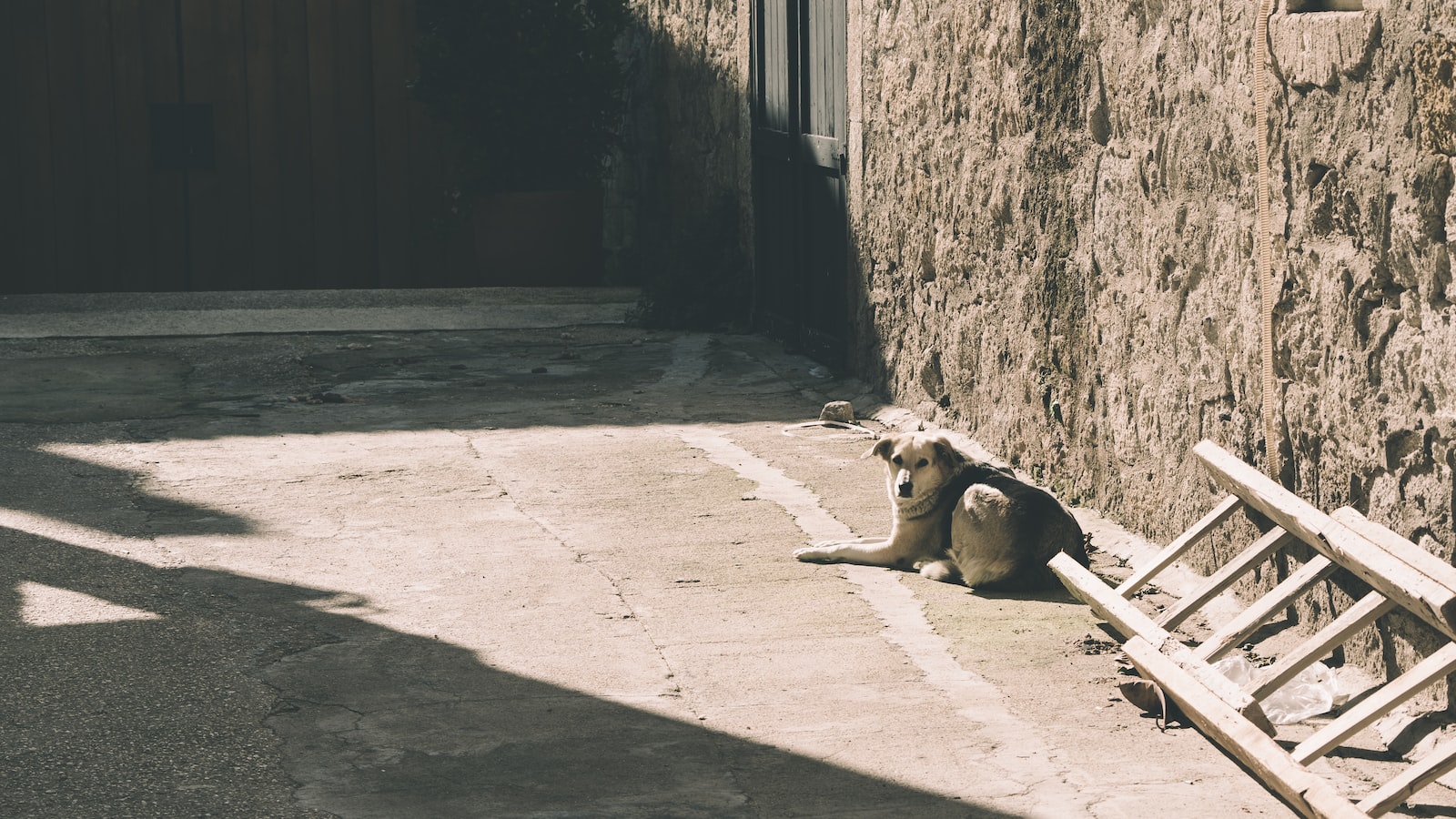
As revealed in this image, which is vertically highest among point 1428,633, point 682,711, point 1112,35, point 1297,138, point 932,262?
point 1112,35

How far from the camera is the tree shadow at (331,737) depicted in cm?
324

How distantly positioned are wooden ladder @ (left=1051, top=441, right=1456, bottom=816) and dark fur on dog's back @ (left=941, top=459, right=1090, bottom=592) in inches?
10.1

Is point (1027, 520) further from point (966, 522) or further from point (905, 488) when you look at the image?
point (905, 488)

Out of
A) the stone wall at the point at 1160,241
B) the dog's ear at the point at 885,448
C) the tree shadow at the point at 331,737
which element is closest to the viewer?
the tree shadow at the point at 331,737

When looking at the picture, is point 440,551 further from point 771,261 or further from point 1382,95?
point 771,261

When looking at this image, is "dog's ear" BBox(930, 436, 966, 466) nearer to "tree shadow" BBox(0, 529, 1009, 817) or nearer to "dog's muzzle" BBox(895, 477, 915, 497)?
"dog's muzzle" BBox(895, 477, 915, 497)

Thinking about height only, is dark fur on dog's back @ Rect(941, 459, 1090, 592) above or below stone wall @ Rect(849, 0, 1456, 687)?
below

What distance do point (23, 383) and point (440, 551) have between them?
13.1 feet

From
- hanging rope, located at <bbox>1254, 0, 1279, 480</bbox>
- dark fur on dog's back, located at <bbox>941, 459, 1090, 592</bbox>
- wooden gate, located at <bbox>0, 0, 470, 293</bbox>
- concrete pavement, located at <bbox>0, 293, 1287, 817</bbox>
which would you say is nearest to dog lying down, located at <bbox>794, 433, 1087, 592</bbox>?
dark fur on dog's back, located at <bbox>941, 459, 1090, 592</bbox>

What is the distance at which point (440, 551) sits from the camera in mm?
5203

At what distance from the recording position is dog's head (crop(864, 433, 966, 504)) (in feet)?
15.8

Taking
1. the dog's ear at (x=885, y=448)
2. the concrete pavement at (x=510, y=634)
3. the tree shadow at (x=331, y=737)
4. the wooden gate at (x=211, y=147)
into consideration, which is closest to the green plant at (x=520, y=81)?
the wooden gate at (x=211, y=147)

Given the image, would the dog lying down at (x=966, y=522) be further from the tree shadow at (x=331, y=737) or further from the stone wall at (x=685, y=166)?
the stone wall at (x=685, y=166)

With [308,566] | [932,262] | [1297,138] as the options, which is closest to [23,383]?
[308,566]
